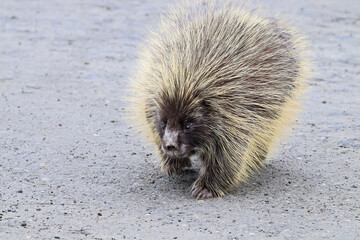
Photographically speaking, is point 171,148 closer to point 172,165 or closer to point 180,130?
point 180,130

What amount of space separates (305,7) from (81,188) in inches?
392

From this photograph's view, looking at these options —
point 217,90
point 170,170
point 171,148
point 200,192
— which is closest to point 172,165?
point 170,170

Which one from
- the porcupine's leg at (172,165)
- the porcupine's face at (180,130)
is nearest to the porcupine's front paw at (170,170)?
the porcupine's leg at (172,165)

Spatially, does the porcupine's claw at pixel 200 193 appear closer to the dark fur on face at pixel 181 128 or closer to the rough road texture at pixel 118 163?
the rough road texture at pixel 118 163

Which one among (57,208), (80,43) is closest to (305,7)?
(80,43)

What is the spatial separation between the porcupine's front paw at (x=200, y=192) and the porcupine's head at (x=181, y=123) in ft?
1.57

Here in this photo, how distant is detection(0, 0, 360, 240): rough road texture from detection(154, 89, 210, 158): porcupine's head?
57 centimetres

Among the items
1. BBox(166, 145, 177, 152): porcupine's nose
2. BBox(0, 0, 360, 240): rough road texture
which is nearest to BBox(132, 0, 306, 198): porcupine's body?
BBox(166, 145, 177, 152): porcupine's nose

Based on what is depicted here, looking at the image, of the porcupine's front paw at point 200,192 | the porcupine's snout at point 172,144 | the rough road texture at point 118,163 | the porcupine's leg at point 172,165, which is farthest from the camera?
the porcupine's leg at point 172,165

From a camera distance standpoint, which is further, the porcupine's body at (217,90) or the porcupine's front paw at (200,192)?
the porcupine's front paw at (200,192)

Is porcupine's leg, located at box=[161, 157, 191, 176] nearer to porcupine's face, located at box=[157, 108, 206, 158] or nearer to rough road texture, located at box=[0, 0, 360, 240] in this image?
rough road texture, located at box=[0, 0, 360, 240]

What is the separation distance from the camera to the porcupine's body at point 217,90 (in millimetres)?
5996

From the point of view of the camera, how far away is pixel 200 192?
634 centimetres

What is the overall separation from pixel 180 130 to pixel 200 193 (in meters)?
0.75
